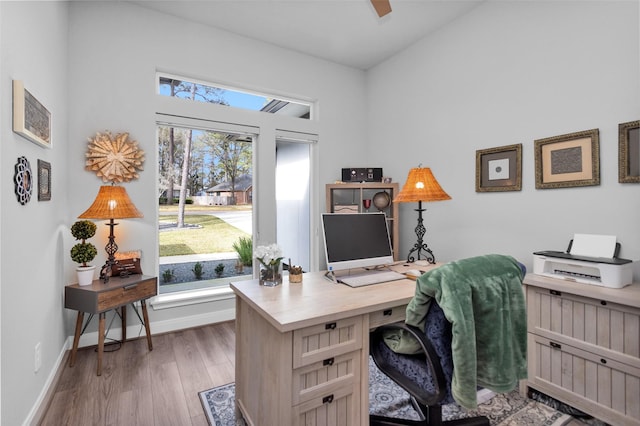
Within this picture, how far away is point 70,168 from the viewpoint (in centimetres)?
255

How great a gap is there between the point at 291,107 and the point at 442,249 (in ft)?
7.99

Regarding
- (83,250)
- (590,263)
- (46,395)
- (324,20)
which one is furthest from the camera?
(324,20)

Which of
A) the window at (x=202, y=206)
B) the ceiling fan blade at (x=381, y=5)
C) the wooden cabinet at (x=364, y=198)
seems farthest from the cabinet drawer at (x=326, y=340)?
the window at (x=202, y=206)

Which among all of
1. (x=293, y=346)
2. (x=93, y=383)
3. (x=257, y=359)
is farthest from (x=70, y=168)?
(x=293, y=346)

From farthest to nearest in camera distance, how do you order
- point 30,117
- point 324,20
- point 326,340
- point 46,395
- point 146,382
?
1. point 324,20
2. point 146,382
3. point 46,395
4. point 30,117
5. point 326,340

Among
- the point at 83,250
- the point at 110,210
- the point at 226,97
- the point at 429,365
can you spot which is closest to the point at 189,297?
the point at 83,250

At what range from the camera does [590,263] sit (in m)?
1.79

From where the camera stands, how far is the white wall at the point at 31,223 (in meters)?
1.43

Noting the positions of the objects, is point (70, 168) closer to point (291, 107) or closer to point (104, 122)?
point (104, 122)

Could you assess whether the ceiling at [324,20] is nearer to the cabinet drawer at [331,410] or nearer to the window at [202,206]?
the window at [202,206]

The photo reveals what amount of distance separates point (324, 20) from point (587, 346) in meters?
3.27

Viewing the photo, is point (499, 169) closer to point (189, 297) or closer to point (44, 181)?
point (189, 297)

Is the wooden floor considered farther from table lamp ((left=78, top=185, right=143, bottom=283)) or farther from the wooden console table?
table lamp ((left=78, top=185, right=143, bottom=283))

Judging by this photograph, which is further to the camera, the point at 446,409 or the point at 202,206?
the point at 202,206
